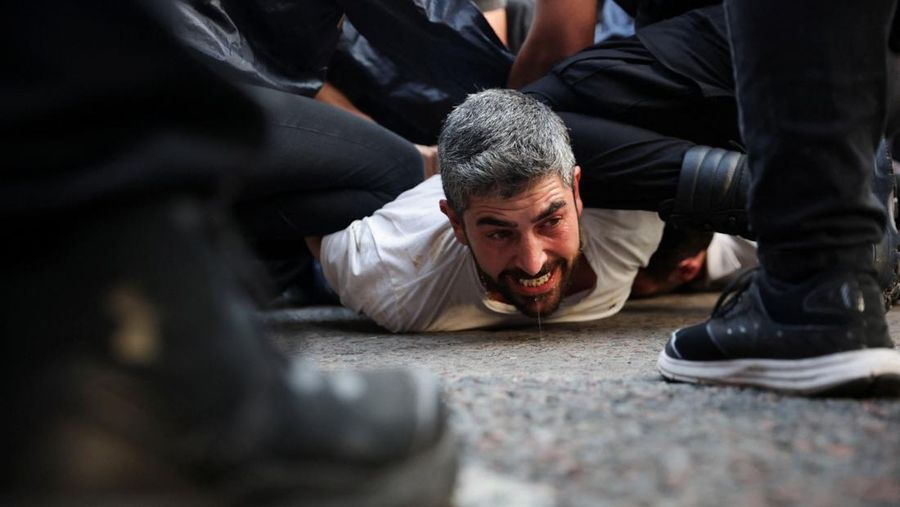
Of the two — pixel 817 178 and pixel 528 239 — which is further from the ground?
pixel 817 178

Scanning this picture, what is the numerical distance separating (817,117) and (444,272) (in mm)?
912

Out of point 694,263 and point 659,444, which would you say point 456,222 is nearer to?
point 694,263

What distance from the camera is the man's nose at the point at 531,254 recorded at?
138 cm

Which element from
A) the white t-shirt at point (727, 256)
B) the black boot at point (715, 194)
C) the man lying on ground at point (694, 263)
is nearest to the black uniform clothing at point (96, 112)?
the black boot at point (715, 194)

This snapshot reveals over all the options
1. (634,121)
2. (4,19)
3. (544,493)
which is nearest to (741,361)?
(544,493)

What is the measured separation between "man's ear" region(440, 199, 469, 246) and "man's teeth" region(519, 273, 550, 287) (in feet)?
0.38

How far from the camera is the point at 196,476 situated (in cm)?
42

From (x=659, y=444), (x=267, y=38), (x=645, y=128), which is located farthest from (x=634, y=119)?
(x=659, y=444)

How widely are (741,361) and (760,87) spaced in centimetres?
23

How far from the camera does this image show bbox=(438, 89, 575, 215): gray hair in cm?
138

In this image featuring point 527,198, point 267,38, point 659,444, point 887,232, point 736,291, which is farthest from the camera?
point 267,38

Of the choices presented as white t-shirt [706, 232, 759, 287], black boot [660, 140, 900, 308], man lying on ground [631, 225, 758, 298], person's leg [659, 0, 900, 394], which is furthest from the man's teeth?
person's leg [659, 0, 900, 394]

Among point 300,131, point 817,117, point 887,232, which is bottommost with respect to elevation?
point 300,131

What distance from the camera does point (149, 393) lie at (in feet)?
1.39
